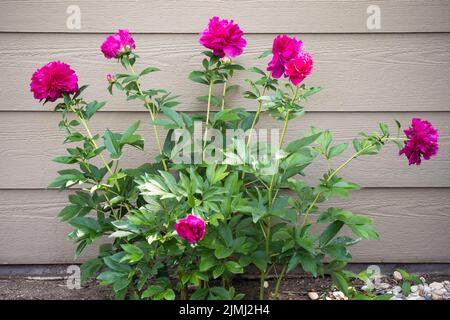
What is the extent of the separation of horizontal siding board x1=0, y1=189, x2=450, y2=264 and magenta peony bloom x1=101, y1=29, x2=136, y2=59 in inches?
26.6

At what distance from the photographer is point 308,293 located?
7.24 ft

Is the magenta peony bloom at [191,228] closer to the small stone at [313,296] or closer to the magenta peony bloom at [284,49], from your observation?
the magenta peony bloom at [284,49]

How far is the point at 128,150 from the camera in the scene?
2225 millimetres

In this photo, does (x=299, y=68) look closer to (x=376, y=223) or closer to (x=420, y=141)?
(x=420, y=141)

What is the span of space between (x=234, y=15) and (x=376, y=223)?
100 centimetres

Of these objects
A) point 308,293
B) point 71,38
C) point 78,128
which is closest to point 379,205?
point 308,293

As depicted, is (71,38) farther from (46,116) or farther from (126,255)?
(126,255)

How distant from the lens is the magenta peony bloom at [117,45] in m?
1.85

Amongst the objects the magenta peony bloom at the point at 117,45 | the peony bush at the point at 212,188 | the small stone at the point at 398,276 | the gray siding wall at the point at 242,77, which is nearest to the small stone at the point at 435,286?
the small stone at the point at 398,276

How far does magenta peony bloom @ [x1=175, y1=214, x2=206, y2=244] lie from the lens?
1569 millimetres

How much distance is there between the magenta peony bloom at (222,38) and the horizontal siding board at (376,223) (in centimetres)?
81

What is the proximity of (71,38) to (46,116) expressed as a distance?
32 cm

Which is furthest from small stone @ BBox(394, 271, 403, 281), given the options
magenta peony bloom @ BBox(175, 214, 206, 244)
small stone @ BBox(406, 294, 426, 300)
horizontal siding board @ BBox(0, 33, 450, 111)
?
magenta peony bloom @ BBox(175, 214, 206, 244)

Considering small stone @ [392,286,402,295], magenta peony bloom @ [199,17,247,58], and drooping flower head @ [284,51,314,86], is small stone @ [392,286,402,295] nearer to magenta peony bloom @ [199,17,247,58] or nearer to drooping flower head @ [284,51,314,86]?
drooping flower head @ [284,51,314,86]
